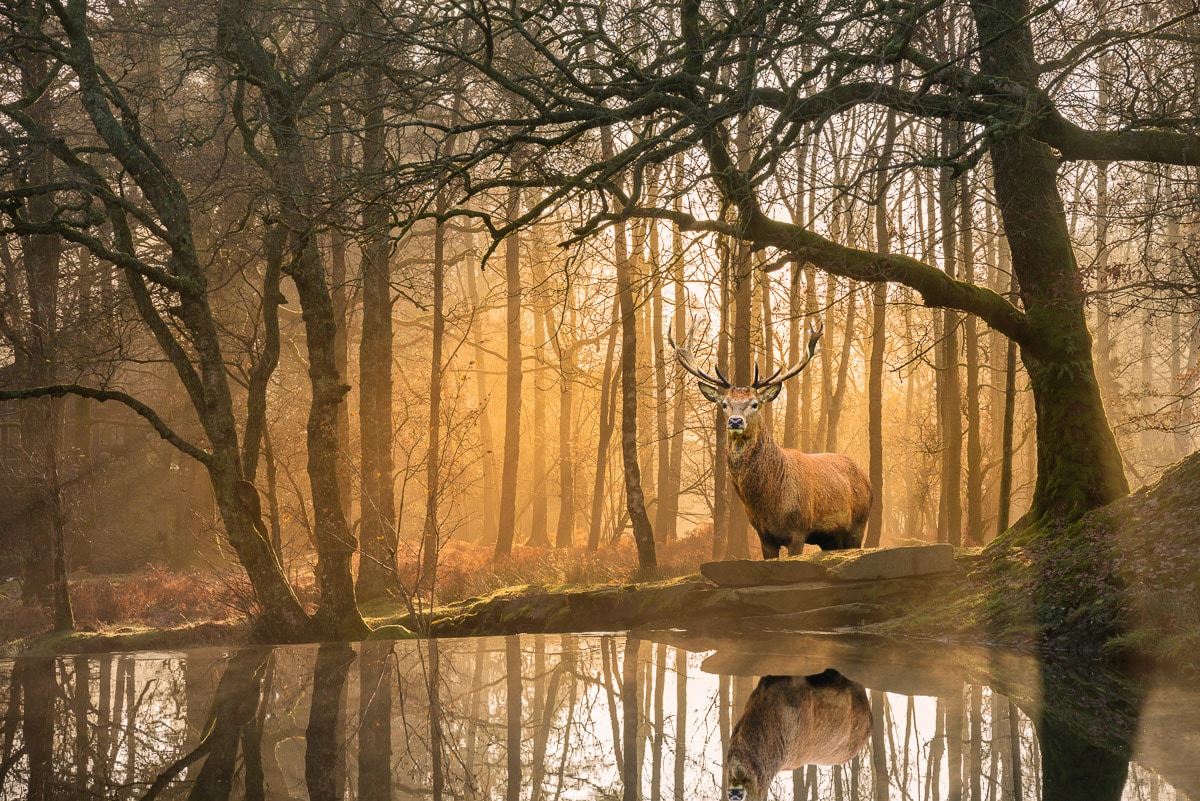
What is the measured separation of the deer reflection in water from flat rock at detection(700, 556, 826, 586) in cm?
395

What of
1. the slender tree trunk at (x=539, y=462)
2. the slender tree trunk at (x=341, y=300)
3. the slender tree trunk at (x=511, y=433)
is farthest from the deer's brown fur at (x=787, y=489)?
the slender tree trunk at (x=539, y=462)

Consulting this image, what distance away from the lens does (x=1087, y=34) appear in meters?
9.52

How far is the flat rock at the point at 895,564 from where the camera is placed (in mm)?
10828

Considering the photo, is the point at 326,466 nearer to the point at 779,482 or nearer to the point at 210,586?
the point at 779,482

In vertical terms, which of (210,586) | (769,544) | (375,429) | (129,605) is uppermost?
(375,429)

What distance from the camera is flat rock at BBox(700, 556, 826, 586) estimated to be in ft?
36.5

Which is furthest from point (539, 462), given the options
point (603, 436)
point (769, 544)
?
point (769, 544)

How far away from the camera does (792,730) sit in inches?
225

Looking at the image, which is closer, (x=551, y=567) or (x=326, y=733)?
(x=326, y=733)

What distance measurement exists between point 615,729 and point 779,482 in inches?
239

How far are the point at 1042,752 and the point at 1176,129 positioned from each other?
298 inches

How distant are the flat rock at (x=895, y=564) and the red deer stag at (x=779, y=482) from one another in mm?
1051

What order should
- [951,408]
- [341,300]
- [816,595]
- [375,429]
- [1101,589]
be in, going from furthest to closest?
[341,300]
[951,408]
[375,429]
[816,595]
[1101,589]

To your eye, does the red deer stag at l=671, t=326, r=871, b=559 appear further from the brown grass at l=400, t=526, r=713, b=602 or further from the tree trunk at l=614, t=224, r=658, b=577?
the brown grass at l=400, t=526, r=713, b=602
